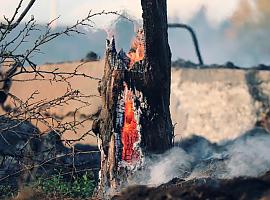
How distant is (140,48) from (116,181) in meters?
1.53

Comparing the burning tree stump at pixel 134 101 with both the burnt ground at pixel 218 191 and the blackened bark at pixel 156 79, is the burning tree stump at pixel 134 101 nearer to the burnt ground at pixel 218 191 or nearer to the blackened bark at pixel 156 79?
the blackened bark at pixel 156 79

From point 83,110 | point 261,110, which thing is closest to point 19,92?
point 83,110

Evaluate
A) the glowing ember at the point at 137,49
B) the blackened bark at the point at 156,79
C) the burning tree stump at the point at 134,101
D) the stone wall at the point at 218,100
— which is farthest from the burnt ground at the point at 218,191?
the stone wall at the point at 218,100

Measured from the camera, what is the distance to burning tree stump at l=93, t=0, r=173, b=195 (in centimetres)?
762

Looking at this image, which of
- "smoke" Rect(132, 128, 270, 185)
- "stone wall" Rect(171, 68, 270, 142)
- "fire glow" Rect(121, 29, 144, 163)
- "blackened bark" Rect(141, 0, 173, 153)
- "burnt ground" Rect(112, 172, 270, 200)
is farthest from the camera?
"stone wall" Rect(171, 68, 270, 142)

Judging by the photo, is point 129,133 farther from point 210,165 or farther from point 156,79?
point 210,165

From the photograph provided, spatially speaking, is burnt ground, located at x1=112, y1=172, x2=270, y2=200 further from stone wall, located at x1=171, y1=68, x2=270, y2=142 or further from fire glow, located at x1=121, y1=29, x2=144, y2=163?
stone wall, located at x1=171, y1=68, x2=270, y2=142

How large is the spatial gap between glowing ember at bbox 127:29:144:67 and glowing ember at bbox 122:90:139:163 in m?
0.44

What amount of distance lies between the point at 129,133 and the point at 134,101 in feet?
1.21

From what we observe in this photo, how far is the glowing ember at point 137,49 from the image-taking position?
25.1ft

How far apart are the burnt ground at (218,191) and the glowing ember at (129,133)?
102 inches

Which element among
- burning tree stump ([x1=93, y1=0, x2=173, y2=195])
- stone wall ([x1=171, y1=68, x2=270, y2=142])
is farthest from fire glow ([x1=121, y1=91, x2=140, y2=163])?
stone wall ([x1=171, y1=68, x2=270, y2=142])

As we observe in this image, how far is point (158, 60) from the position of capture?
7691 mm

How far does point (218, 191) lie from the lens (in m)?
4.77
